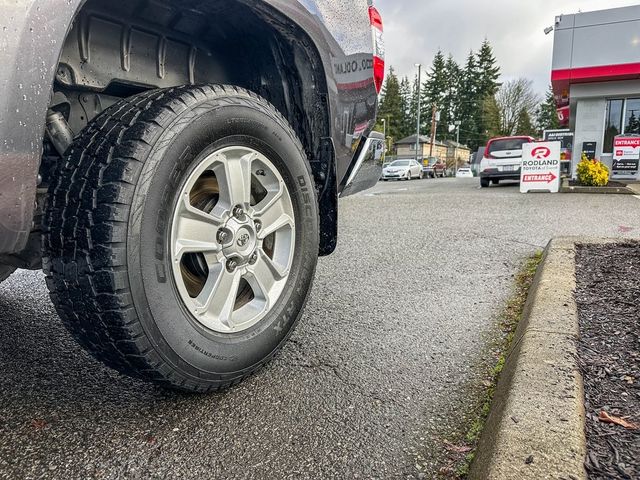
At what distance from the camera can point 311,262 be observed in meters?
1.88

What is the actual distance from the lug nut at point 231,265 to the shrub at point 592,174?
1256cm

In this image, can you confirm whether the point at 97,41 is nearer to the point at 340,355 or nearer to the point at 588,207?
the point at 340,355

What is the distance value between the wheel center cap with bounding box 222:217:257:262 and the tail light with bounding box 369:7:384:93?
1.25 m

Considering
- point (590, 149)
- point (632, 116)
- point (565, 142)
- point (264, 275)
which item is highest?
point (632, 116)

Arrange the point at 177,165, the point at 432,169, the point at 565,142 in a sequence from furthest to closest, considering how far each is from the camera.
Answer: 1. the point at 432,169
2. the point at 565,142
3. the point at 177,165

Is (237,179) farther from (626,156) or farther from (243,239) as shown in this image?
(626,156)

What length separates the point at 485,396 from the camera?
5.29 ft

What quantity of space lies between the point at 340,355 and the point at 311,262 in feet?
1.41

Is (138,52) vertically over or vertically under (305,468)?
over

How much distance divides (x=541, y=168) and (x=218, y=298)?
11.6 meters

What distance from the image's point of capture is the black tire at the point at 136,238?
1.24 meters

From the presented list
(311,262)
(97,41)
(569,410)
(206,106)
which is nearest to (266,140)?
(206,106)

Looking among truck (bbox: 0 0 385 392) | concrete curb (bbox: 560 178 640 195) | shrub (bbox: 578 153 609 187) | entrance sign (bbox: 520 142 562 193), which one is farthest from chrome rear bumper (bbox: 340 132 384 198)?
shrub (bbox: 578 153 609 187)

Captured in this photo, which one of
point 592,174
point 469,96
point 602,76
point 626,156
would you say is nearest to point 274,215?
point 592,174
